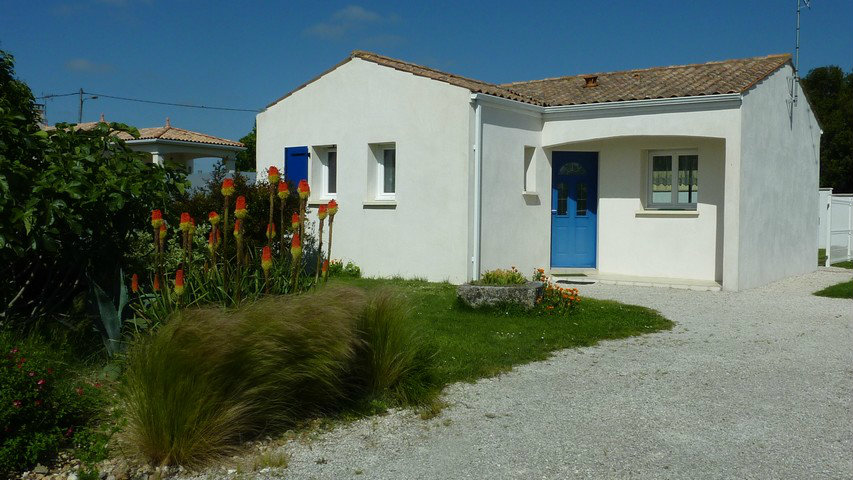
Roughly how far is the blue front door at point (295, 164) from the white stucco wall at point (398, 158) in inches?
5.7

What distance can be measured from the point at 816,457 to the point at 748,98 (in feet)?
30.8

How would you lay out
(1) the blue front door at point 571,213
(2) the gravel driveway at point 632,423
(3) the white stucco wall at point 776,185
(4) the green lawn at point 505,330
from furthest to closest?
(1) the blue front door at point 571,213 < (3) the white stucco wall at point 776,185 < (4) the green lawn at point 505,330 < (2) the gravel driveway at point 632,423

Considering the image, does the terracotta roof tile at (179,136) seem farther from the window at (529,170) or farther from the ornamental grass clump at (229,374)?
the ornamental grass clump at (229,374)

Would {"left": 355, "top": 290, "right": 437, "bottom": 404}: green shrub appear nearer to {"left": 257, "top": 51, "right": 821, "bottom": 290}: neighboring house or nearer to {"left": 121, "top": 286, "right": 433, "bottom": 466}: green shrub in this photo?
{"left": 121, "top": 286, "right": 433, "bottom": 466}: green shrub

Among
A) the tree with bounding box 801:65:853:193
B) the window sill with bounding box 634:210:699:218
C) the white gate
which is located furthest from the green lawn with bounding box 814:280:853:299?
the tree with bounding box 801:65:853:193

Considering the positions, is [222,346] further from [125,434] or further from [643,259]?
[643,259]

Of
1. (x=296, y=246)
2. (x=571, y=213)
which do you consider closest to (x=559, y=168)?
(x=571, y=213)

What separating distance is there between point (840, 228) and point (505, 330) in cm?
1655

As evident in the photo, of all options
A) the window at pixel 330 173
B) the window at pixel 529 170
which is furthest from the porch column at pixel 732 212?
the window at pixel 330 173

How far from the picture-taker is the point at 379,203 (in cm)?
1455

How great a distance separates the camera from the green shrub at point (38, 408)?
14.9 feet

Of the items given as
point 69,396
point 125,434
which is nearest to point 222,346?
point 125,434

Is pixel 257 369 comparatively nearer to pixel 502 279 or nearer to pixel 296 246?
pixel 296 246

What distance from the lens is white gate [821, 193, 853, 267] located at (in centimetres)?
2084
